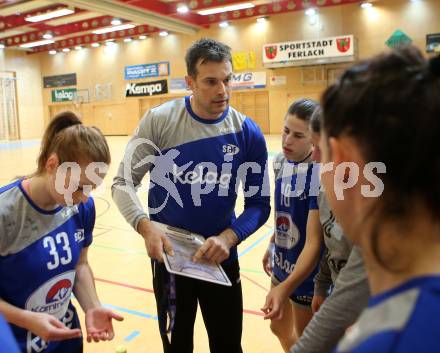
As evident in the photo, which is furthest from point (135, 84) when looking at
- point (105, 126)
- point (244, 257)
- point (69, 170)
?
point (69, 170)

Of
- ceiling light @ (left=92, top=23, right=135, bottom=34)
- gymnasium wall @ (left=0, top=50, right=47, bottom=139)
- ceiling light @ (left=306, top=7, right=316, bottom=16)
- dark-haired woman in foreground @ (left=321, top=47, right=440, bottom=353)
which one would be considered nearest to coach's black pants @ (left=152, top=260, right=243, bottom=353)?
dark-haired woman in foreground @ (left=321, top=47, right=440, bottom=353)

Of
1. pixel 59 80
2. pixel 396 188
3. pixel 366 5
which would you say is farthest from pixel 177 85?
pixel 396 188

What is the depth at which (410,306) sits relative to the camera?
0.67 metres

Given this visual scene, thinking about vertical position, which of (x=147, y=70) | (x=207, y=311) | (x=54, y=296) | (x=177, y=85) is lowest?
(x=207, y=311)

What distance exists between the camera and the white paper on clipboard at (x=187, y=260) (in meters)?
1.91

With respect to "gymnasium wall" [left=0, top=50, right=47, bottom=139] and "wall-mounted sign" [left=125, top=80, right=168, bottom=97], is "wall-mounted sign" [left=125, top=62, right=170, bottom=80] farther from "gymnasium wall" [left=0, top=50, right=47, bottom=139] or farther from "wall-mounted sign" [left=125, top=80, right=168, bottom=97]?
"gymnasium wall" [left=0, top=50, right=47, bottom=139]

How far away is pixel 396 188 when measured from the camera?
72cm

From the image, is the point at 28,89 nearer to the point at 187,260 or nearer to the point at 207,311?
the point at 207,311

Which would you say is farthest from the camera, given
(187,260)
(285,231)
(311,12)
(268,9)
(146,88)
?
(146,88)

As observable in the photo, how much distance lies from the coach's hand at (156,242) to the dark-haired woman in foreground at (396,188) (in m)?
1.33

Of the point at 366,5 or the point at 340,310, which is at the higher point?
the point at 366,5

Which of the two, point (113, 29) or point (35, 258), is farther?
point (113, 29)

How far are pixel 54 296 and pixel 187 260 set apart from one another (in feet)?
1.93

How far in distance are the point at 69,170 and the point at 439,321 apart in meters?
1.44
